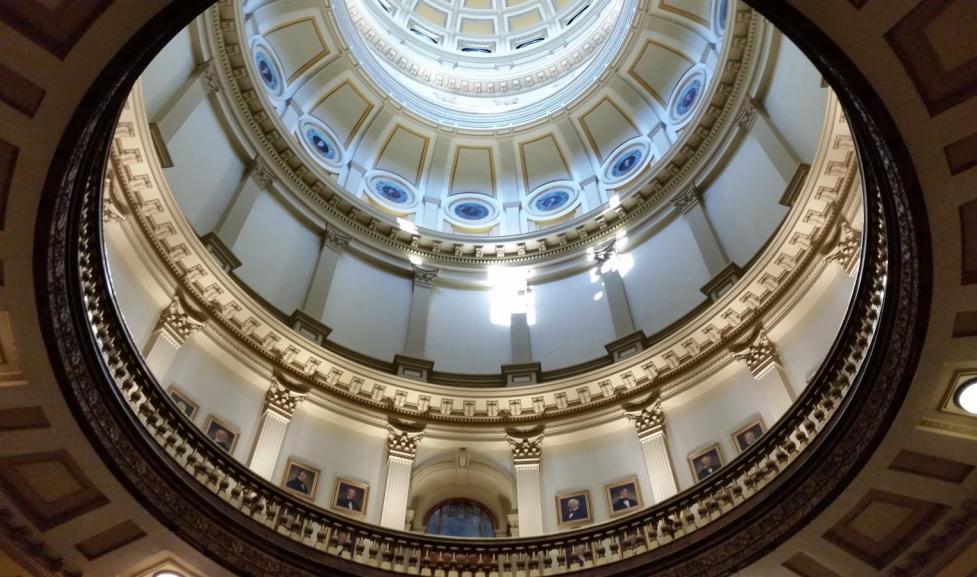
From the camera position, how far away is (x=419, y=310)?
24188 mm

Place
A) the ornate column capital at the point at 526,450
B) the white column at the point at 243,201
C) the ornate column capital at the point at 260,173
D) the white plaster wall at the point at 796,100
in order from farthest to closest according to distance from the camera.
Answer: the ornate column capital at the point at 260,173 < the white column at the point at 243,201 < the ornate column capital at the point at 526,450 < the white plaster wall at the point at 796,100

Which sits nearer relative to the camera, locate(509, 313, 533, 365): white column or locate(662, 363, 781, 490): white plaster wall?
locate(662, 363, 781, 490): white plaster wall

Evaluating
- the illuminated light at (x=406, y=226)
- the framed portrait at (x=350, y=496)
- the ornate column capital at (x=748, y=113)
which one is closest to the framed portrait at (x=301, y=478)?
the framed portrait at (x=350, y=496)

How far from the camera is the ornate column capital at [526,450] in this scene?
1939 cm

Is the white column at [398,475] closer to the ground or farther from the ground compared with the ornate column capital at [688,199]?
closer to the ground

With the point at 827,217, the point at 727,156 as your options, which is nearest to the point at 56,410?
the point at 827,217

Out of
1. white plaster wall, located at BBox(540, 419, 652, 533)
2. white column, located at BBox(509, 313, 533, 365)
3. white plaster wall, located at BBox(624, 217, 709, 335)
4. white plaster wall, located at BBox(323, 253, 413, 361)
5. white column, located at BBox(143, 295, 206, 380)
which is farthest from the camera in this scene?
white column, located at BBox(509, 313, 533, 365)

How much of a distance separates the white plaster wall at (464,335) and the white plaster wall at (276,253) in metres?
4.25

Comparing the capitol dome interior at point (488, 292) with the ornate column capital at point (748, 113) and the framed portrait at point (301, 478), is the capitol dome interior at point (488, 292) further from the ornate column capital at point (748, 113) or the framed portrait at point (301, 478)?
the ornate column capital at point (748, 113)

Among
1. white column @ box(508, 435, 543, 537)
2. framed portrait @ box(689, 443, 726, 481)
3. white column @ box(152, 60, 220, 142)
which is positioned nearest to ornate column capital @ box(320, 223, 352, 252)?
white column @ box(152, 60, 220, 142)

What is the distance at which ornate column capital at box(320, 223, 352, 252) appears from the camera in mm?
24375

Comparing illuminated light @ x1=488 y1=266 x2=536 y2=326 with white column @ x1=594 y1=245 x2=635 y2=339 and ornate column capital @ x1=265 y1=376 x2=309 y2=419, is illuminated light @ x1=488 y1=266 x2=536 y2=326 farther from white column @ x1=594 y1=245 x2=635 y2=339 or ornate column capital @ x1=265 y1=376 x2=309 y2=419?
ornate column capital @ x1=265 y1=376 x2=309 y2=419

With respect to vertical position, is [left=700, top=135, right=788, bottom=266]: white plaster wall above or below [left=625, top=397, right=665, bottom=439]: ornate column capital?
above

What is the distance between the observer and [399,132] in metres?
31.3
